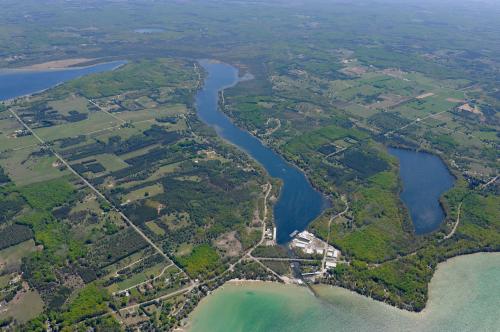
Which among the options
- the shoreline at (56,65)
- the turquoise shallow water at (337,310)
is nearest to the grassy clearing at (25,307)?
the turquoise shallow water at (337,310)

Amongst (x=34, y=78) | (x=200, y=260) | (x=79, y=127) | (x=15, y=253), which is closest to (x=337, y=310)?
(x=200, y=260)

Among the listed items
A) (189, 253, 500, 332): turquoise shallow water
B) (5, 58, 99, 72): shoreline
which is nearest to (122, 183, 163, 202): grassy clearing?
(189, 253, 500, 332): turquoise shallow water

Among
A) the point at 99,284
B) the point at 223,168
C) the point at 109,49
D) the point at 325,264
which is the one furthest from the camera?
the point at 109,49

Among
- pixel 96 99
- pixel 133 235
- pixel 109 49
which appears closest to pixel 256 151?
pixel 133 235

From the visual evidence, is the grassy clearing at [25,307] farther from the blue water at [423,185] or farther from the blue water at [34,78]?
the blue water at [34,78]

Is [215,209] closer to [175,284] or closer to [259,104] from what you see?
[175,284]

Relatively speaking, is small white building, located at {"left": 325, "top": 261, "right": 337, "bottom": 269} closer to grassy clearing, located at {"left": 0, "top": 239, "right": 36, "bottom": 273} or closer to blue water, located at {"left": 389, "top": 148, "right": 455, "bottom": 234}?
blue water, located at {"left": 389, "top": 148, "right": 455, "bottom": 234}
